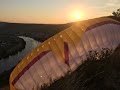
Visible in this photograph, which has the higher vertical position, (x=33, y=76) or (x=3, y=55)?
(x=33, y=76)

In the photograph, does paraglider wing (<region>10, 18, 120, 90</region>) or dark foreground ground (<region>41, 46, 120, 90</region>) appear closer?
dark foreground ground (<region>41, 46, 120, 90</region>)

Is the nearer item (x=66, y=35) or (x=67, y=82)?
(x=67, y=82)

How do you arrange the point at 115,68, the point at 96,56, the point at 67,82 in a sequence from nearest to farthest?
the point at 115,68 → the point at 67,82 → the point at 96,56

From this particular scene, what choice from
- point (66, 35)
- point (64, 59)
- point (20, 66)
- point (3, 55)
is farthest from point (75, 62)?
point (3, 55)

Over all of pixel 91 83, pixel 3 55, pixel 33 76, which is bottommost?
pixel 3 55

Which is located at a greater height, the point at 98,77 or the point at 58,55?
the point at 98,77

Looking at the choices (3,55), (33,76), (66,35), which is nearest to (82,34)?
(66,35)

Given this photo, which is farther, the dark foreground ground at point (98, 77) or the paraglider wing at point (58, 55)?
the paraglider wing at point (58, 55)

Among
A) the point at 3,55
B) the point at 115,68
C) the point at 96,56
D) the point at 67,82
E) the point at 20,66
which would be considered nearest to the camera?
the point at 115,68

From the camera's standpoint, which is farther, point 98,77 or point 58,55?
point 58,55

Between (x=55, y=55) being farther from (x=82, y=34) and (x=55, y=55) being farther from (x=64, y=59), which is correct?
(x=82, y=34)
